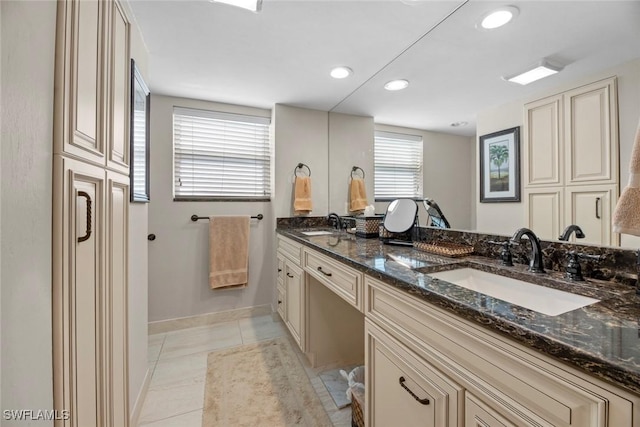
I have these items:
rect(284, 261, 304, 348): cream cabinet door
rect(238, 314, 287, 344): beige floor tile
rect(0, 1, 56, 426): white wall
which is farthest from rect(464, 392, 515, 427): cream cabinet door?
rect(238, 314, 287, 344): beige floor tile

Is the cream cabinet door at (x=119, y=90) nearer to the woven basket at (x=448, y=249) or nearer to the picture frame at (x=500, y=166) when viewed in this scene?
the woven basket at (x=448, y=249)

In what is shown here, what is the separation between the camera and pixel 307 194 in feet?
8.60

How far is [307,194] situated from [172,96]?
1526 millimetres

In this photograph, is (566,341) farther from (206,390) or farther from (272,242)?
(272,242)

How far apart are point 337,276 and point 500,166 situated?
0.90 meters

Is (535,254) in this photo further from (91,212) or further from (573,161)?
(91,212)

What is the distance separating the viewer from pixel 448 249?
1275mm

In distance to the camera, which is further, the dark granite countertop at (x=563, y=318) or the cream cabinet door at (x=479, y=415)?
the cream cabinet door at (x=479, y=415)

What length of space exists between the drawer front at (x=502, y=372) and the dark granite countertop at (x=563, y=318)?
0.10ft

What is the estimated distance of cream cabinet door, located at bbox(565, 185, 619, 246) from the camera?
852 mm

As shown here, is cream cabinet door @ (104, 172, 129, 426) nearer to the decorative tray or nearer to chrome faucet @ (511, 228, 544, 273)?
the decorative tray

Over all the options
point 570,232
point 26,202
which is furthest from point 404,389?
point 26,202

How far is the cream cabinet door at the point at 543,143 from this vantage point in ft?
3.16

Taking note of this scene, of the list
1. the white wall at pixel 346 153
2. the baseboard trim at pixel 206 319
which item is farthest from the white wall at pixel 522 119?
the baseboard trim at pixel 206 319
